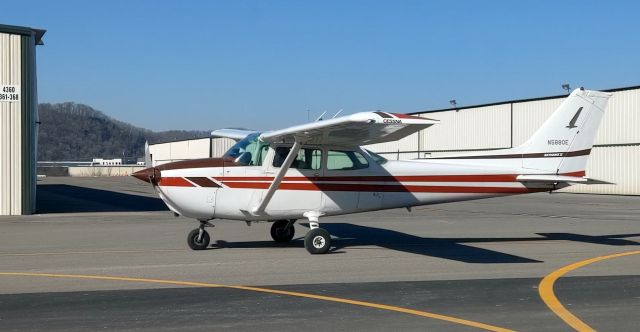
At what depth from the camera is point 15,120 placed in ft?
76.7

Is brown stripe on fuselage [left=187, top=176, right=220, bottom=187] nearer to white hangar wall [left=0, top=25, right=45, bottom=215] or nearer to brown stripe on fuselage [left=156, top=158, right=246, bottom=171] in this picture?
brown stripe on fuselage [left=156, top=158, right=246, bottom=171]

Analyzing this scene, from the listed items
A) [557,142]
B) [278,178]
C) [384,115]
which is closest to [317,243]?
[278,178]

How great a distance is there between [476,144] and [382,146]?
9962mm

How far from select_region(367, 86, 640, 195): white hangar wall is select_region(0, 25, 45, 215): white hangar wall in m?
21.9

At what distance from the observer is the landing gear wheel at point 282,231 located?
46.5ft

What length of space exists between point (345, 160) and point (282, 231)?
218 centimetres

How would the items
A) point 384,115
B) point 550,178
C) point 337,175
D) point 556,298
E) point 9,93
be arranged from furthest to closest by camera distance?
1. point 9,93
2. point 550,178
3. point 337,175
4. point 384,115
5. point 556,298

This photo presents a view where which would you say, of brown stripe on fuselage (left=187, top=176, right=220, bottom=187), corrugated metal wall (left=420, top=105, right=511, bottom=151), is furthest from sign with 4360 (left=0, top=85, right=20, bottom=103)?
corrugated metal wall (left=420, top=105, right=511, bottom=151)

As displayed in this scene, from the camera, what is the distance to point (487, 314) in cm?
723

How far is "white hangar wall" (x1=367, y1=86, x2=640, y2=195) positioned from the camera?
40.8m

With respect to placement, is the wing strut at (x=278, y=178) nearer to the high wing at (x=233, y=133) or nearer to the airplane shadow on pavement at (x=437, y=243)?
the airplane shadow on pavement at (x=437, y=243)

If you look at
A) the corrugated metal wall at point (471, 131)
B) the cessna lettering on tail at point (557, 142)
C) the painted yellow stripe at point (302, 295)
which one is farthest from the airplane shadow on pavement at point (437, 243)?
the corrugated metal wall at point (471, 131)

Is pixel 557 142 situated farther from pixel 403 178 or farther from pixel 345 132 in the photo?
pixel 345 132

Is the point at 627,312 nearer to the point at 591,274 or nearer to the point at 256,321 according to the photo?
the point at 591,274
